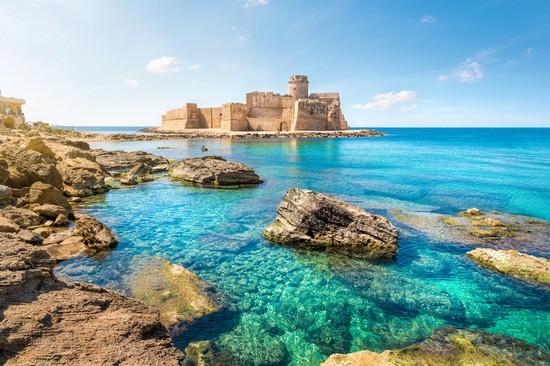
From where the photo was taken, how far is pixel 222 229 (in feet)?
39.9

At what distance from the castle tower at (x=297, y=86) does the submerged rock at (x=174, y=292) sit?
7627cm

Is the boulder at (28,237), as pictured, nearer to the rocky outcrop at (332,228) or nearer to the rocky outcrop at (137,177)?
the rocky outcrop at (332,228)

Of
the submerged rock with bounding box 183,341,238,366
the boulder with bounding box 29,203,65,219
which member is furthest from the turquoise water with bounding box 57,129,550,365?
the boulder with bounding box 29,203,65,219

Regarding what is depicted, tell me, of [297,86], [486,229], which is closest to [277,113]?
[297,86]

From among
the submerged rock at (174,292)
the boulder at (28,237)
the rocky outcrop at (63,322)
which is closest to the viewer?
the rocky outcrop at (63,322)

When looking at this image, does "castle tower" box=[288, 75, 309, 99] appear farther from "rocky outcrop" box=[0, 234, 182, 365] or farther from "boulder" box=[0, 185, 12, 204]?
"rocky outcrop" box=[0, 234, 182, 365]

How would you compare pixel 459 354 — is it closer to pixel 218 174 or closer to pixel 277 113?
pixel 218 174

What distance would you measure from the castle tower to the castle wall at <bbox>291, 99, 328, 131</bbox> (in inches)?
254

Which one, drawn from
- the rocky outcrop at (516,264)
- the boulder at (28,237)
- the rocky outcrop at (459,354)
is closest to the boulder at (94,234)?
the boulder at (28,237)

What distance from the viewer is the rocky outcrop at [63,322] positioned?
12.5ft

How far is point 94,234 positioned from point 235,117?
225 feet

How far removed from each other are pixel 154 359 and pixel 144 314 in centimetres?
103

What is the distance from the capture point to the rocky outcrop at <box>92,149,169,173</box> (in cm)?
2545

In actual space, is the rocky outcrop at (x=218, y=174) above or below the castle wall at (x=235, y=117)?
below
